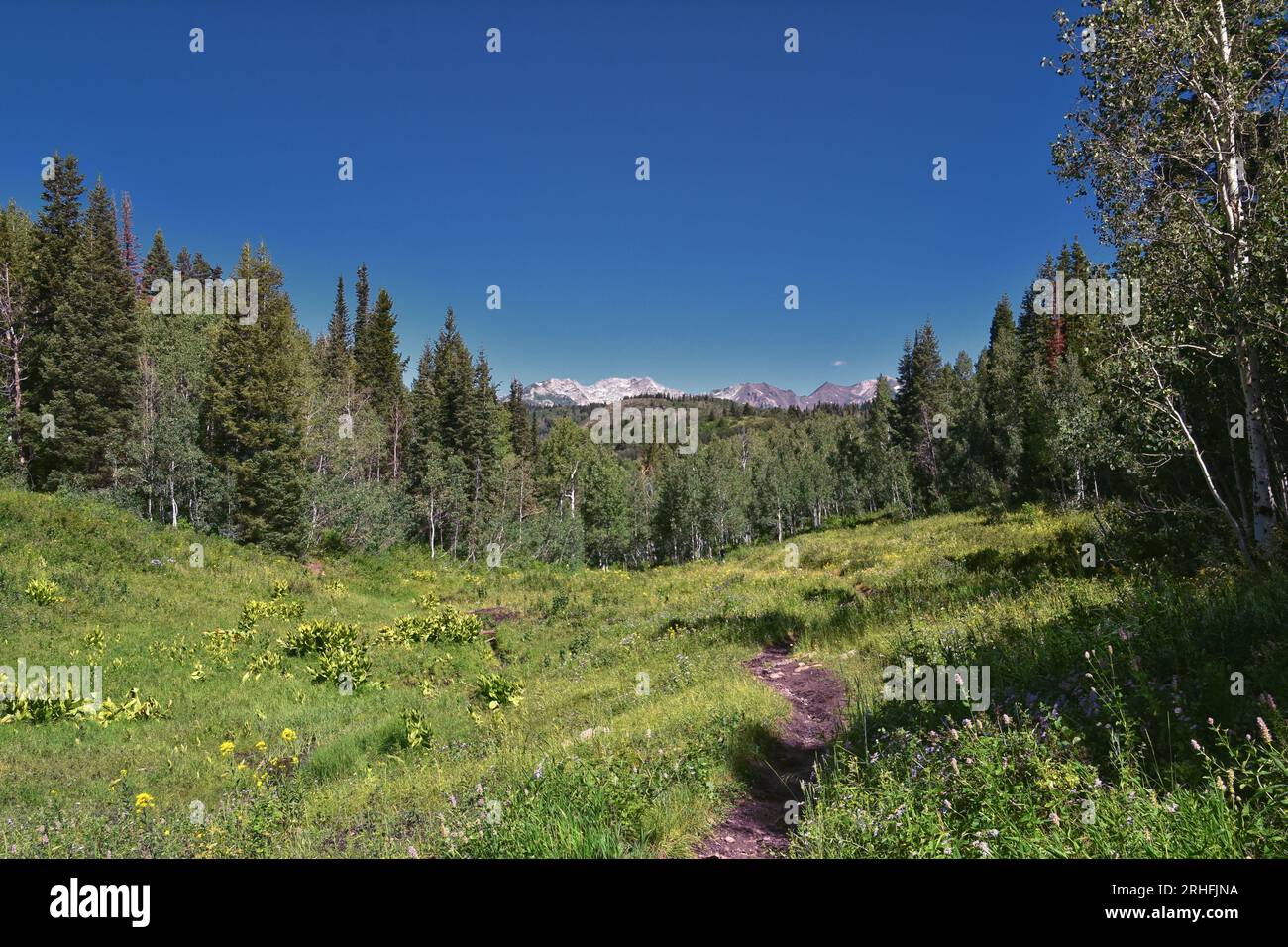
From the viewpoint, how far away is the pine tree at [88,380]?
3297 cm

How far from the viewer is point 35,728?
33.5 feet

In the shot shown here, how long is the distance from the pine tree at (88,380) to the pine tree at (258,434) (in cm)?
481

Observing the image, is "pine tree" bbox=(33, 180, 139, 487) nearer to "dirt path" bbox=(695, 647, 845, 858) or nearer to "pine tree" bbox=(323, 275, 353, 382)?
"pine tree" bbox=(323, 275, 353, 382)

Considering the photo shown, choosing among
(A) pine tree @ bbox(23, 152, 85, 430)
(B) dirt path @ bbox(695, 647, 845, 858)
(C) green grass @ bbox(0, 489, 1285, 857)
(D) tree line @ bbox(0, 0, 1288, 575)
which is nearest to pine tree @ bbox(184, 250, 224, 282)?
(D) tree line @ bbox(0, 0, 1288, 575)

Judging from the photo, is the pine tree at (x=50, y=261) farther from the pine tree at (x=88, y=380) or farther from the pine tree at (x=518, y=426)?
the pine tree at (x=518, y=426)

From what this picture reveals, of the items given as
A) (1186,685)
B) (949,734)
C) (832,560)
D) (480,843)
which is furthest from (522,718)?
(832,560)

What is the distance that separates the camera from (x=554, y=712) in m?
10.7

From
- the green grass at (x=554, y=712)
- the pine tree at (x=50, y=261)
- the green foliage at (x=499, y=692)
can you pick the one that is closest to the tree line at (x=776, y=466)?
the pine tree at (x=50, y=261)

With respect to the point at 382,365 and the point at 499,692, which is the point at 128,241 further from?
the point at 499,692

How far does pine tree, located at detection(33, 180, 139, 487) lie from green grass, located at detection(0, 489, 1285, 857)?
14002 millimetres

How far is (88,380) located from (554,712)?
133 feet

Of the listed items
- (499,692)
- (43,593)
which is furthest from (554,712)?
(43,593)

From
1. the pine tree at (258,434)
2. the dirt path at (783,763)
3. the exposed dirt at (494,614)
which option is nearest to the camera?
the dirt path at (783,763)
